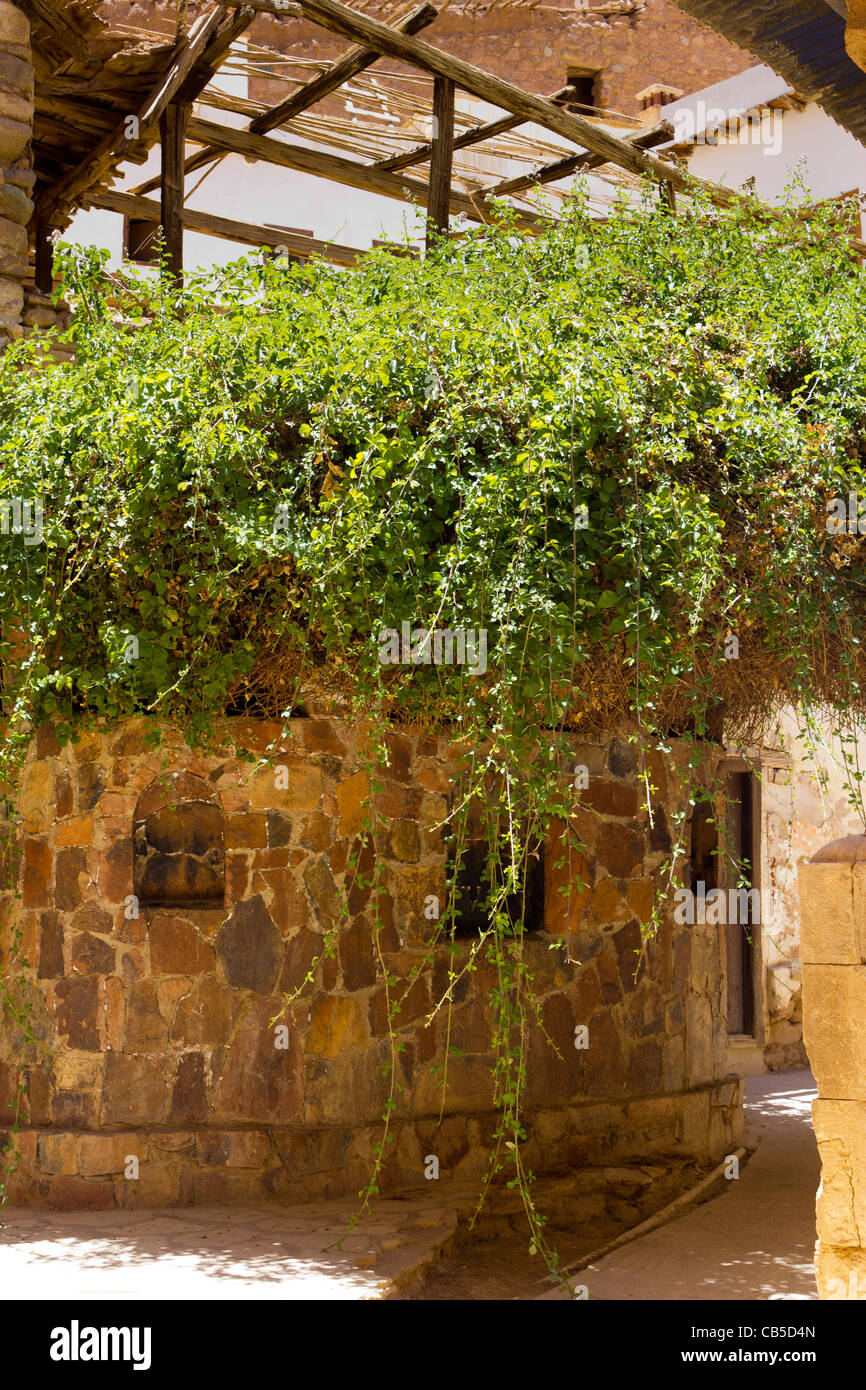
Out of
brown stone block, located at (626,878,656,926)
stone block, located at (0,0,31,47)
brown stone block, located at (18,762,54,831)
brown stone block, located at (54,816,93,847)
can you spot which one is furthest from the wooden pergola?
brown stone block, located at (626,878,656,926)

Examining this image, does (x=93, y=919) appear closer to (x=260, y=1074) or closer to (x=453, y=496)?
(x=260, y=1074)

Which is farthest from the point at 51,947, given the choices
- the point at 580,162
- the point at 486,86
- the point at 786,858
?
the point at 786,858

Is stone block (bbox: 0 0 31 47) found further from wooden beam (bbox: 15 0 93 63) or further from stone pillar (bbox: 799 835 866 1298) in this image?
stone pillar (bbox: 799 835 866 1298)

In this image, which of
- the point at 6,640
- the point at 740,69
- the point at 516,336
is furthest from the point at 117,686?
the point at 740,69

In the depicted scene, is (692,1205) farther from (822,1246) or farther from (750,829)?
(750,829)

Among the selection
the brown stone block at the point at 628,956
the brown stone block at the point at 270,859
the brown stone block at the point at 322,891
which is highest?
the brown stone block at the point at 270,859

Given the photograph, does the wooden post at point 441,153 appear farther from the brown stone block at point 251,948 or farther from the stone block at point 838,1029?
the stone block at point 838,1029

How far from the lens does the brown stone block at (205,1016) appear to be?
6711 millimetres

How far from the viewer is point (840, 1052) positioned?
14.2ft

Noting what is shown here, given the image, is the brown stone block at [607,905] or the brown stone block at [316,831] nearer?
the brown stone block at [316,831]

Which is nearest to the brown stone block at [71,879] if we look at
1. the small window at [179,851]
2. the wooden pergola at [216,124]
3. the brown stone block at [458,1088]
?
the small window at [179,851]

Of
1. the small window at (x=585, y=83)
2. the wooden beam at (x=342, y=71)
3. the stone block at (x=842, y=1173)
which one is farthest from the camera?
the small window at (x=585, y=83)

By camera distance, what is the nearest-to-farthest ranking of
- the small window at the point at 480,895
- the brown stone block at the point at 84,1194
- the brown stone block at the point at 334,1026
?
the brown stone block at the point at 84,1194, the brown stone block at the point at 334,1026, the small window at the point at 480,895

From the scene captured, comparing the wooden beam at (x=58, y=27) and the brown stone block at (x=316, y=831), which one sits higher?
the wooden beam at (x=58, y=27)
